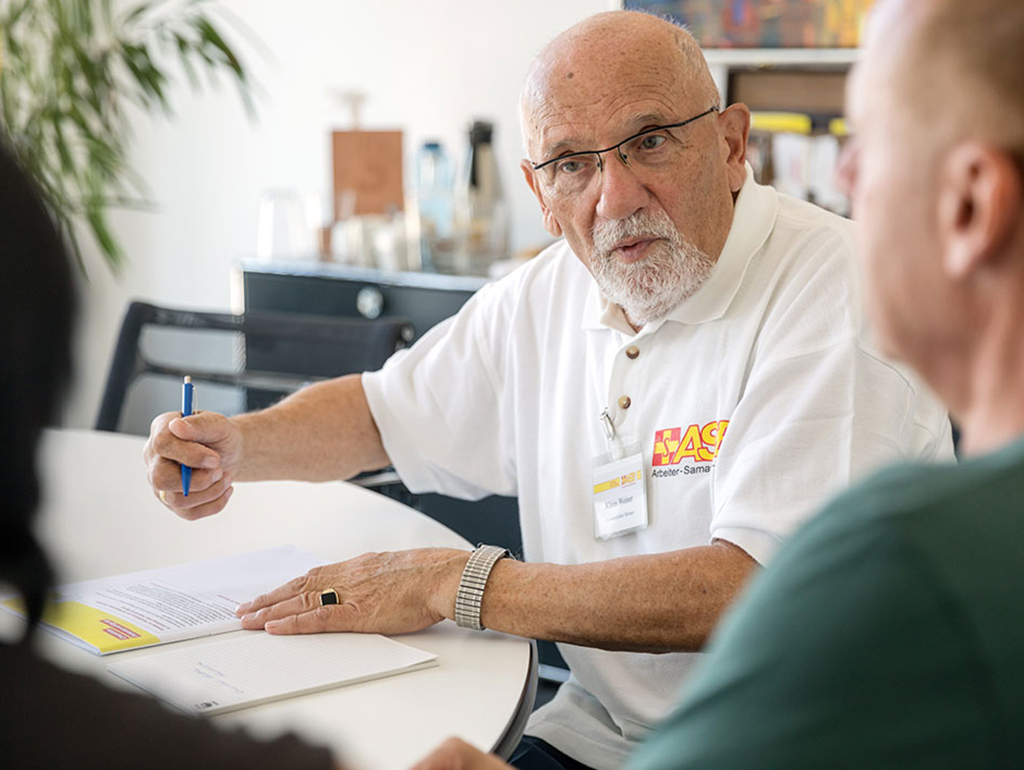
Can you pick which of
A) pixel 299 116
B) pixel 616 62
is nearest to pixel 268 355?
pixel 616 62

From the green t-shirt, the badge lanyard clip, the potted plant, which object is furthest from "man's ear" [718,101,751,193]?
the potted plant

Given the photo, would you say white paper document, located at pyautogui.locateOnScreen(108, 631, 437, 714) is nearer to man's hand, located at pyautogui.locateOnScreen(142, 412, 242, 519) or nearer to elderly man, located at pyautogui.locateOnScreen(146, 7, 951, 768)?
elderly man, located at pyautogui.locateOnScreen(146, 7, 951, 768)

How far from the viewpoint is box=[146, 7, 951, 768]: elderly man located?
1.30 m

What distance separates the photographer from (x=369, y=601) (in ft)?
4.28

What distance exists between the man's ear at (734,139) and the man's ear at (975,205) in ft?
3.12

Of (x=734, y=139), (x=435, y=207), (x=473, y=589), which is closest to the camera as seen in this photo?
(x=473, y=589)

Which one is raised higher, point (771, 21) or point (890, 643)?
point (771, 21)

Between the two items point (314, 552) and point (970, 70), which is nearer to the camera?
point (970, 70)

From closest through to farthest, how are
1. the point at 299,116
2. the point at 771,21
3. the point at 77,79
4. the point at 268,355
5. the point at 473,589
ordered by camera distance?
the point at 473,589 → the point at 268,355 → the point at 771,21 → the point at 77,79 → the point at 299,116

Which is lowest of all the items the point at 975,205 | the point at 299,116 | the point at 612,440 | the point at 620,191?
the point at 612,440

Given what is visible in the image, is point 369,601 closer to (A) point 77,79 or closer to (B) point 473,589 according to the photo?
(B) point 473,589

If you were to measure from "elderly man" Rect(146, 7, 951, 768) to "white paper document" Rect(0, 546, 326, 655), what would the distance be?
0.06m

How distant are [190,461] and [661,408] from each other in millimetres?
610

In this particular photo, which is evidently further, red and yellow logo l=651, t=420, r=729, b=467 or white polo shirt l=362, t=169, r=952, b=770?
red and yellow logo l=651, t=420, r=729, b=467
